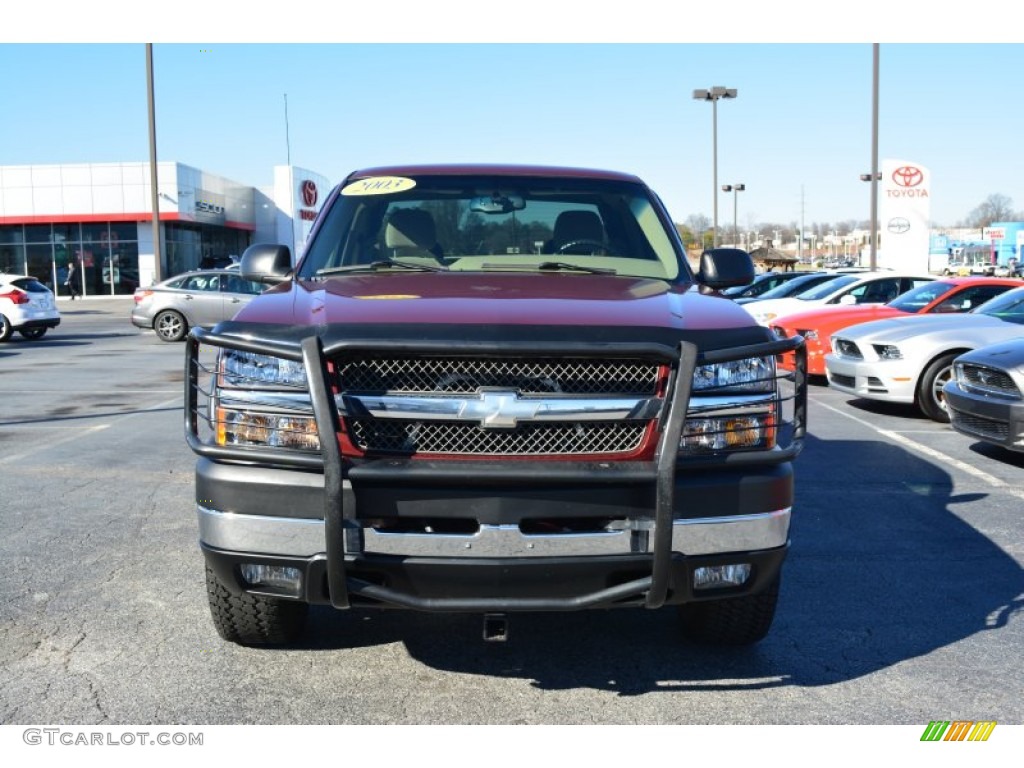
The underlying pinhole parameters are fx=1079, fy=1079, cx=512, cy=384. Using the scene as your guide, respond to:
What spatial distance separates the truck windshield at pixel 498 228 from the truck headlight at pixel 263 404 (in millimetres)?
1265

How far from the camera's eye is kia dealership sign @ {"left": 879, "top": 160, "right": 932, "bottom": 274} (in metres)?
27.0

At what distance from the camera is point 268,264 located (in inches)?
197

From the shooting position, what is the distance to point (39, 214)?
4378cm

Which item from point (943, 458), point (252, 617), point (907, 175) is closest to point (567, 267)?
point (252, 617)

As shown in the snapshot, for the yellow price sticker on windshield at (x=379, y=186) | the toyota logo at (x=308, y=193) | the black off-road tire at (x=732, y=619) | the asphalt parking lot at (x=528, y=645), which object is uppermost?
the toyota logo at (x=308, y=193)

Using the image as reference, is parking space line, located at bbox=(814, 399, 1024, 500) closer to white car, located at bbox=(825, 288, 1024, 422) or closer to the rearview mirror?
white car, located at bbox=(825, 288, 1024, 422)

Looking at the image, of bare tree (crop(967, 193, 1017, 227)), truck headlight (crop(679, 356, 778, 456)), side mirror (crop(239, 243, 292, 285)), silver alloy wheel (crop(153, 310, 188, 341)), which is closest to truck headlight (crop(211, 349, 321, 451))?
truck headlight (crop(679, 356, 778, 456))

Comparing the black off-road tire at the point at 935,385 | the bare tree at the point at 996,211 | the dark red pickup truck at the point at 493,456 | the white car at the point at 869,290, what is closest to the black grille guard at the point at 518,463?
the dark red pickup truck at the point at 493,456

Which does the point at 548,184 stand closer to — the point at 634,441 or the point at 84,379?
the point at 634,441

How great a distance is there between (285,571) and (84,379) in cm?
1241

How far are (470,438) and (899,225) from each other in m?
26.0

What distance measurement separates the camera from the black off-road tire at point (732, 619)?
4.02 m

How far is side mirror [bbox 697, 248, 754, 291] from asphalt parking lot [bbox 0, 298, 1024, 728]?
1464 mm

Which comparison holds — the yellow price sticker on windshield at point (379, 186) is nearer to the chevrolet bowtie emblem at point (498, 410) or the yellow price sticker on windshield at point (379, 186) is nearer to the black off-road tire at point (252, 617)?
the black off-road tire at point (252, 617)
